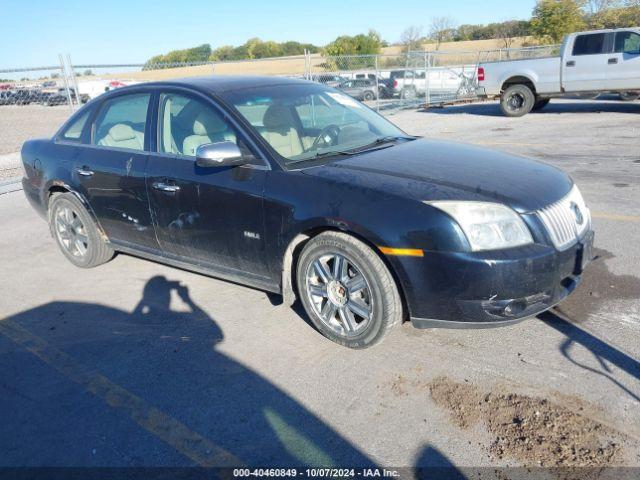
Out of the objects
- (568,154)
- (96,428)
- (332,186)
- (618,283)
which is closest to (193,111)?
(332,186)

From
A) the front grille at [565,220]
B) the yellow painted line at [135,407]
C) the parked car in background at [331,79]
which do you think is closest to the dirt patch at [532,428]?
the front grille at [565,220]

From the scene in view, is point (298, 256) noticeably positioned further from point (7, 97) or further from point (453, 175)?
point (7, 97)

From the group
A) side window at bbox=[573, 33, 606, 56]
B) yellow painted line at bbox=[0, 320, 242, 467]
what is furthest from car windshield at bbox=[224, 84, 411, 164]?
side window at bbox=[573, 33, 606, 56]

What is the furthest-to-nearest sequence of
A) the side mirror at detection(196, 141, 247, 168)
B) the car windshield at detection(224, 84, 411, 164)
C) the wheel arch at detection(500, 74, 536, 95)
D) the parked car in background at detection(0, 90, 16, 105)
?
the parked car in background at detection(0, 90, 16, 105)
the wheel arch at detection(500, 74, 536, 95)
the car windshield at detection(224, 84, 411, 164)
the side mirror at detection(196, 141, 247, 168)

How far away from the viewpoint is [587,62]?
47.8ft

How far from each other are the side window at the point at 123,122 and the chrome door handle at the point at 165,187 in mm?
434

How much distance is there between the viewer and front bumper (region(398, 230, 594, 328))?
3098 millimetres

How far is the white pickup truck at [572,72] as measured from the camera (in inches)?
559

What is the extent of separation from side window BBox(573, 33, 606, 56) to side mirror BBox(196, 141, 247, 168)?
13.8 metres

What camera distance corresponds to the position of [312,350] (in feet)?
12.0

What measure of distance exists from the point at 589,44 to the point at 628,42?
2.96 feet

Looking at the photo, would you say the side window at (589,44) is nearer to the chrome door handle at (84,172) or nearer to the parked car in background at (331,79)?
the parked car in background at (331,79)

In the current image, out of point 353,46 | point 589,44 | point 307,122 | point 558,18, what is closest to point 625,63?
point 589,44

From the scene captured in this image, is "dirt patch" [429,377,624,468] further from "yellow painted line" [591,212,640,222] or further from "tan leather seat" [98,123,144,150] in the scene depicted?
"yellow painted line" [591,212,640,222]
